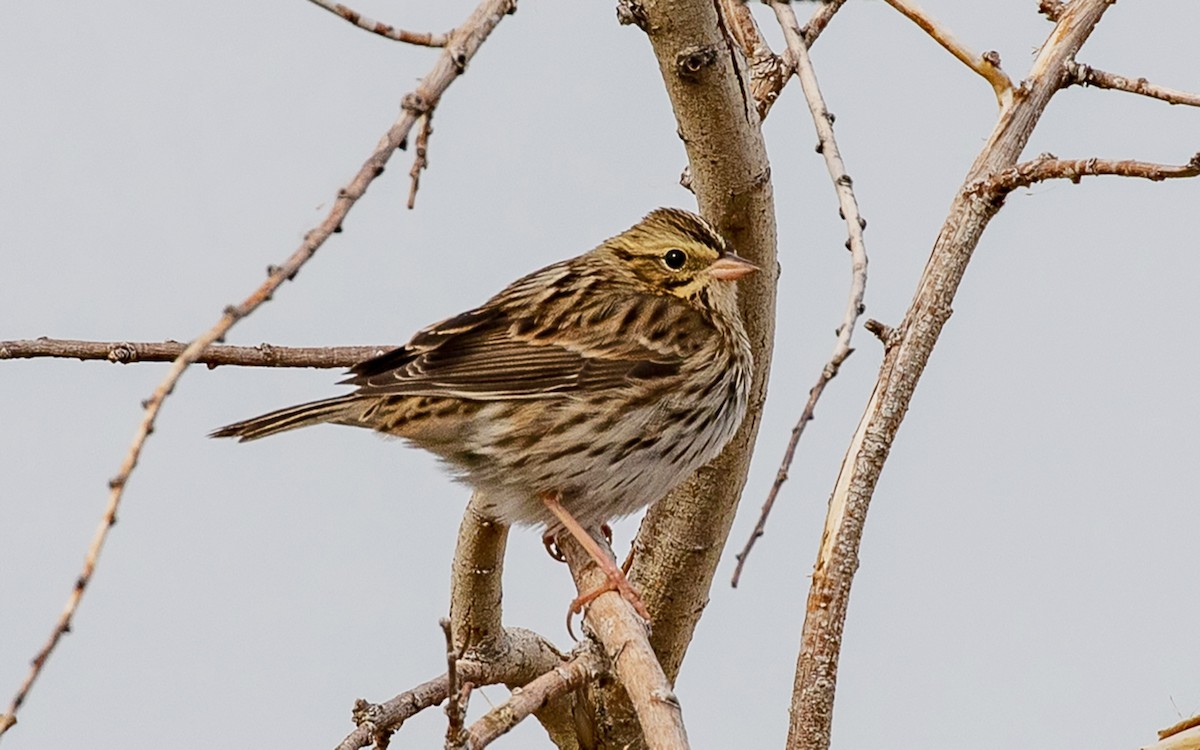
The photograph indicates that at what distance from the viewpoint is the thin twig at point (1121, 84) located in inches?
166

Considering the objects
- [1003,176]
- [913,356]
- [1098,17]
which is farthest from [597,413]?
[1098,17]

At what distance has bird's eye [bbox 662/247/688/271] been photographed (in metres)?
5.57

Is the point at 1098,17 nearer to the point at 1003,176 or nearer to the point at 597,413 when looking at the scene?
the point at 1003,176

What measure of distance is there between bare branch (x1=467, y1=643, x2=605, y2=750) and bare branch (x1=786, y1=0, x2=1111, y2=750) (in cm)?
59

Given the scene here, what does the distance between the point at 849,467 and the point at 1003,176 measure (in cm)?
91

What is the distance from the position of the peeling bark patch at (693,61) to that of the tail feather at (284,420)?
1411 millimetres

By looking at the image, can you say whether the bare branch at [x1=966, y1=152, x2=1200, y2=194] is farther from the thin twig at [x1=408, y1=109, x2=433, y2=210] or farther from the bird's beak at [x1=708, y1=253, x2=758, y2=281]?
the thin twig at [x1=408, y1=109, x2=433, y2=210]

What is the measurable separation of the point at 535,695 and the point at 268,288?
6.86 ft

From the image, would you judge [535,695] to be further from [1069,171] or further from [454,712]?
[1069,171]

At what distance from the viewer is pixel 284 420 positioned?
4.65 m

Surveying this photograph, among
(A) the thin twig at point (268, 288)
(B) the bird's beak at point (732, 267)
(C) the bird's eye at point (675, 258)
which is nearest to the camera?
(A) the thin twig at point (268, 288)

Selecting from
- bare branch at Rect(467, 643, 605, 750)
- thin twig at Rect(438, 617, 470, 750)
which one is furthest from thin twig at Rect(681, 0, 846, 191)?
thin twig at Rect(438, 617, 470, 750)

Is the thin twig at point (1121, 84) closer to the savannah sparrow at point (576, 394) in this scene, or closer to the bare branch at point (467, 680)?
the savannah sparrow at point (576, 394)

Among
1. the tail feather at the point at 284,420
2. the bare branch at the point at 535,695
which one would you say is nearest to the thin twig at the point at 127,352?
the tail feather at the point at 284,420
